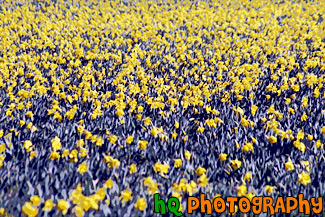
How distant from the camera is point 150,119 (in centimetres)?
355

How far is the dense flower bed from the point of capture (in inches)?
99.9

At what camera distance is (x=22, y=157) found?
9.52ft

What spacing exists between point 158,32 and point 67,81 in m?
4.08

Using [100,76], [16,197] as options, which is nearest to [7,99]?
[100,76]

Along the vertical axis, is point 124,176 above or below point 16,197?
above

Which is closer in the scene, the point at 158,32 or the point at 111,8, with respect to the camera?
the point at 158,32

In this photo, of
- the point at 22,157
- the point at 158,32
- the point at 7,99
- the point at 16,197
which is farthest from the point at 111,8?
the point at 16,197

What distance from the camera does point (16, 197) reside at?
238 centimetres

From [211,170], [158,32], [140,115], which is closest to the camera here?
[211,170]

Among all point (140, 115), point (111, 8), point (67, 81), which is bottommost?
point (140, 115)

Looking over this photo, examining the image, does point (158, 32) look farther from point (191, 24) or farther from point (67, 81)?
point (67, 81)

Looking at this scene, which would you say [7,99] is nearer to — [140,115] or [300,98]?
[140,115]

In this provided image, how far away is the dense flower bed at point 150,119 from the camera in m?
Result: 2.54

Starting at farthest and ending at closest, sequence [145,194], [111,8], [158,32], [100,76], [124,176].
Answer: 1. [111,8]
2. [158,32]
3. [100,76]
4. [124,176]
5. [145,194]
